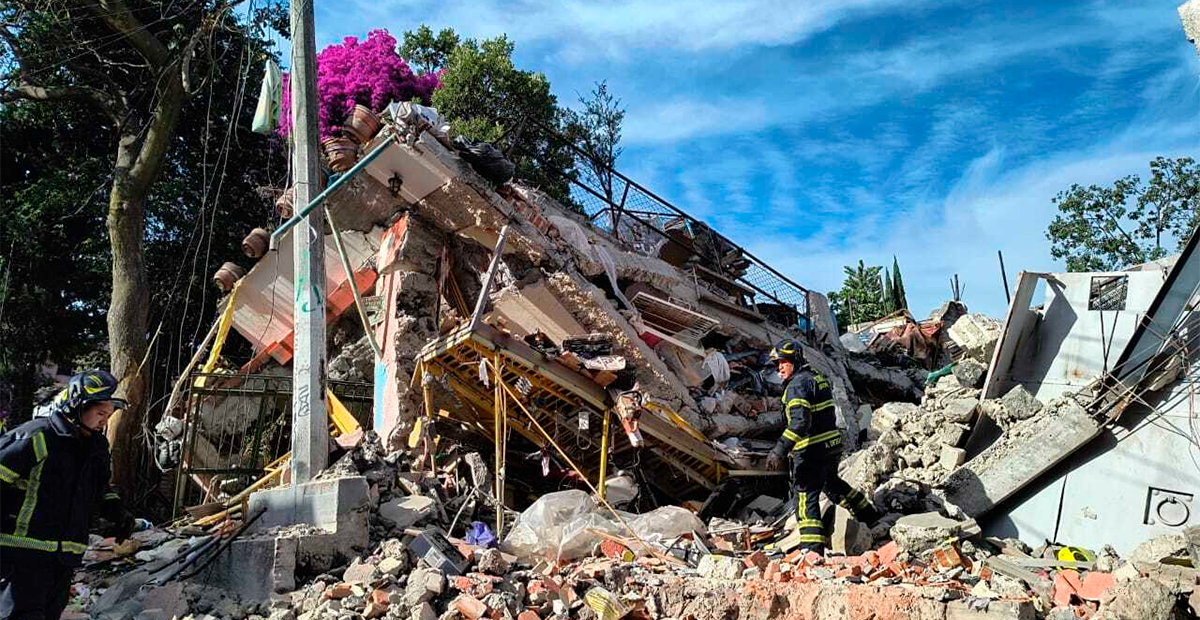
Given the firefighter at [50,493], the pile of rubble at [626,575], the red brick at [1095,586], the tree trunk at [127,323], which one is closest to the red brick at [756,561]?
the pile of rubble at [626,575]

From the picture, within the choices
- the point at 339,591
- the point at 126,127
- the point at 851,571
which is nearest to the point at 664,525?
the point at 851,571

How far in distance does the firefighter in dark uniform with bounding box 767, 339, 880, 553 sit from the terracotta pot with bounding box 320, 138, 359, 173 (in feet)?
14.5

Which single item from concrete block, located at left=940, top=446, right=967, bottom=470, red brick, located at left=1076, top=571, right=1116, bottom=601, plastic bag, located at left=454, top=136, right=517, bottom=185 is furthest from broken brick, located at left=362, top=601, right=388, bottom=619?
concrete block, located at left=940, top=446, right=967, bottom=470

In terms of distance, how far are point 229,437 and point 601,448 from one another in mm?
4427

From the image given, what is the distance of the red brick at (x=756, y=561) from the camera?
6.27 m

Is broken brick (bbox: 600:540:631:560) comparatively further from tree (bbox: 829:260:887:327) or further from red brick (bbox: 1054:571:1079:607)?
tree (bbox: 829:260:887:327)

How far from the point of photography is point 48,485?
459 centimetres

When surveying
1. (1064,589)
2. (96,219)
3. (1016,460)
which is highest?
(96,219)

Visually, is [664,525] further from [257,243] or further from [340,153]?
[257,243]

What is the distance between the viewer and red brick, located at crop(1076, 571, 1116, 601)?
17.3 ft

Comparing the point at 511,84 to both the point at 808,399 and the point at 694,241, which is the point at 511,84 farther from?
the point at 808,399

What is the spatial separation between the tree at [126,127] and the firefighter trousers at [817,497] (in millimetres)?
7782

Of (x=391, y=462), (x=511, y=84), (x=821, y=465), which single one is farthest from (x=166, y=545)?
(x=511, y=84)

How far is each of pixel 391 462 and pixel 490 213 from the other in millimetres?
2702
